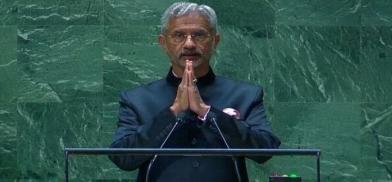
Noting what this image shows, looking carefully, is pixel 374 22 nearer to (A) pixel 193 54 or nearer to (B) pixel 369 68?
(B) pixel 369 68

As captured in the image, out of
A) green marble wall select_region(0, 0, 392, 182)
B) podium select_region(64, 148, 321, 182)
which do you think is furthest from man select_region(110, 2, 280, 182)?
green marble wall select_region(0, 0, 392, 182)

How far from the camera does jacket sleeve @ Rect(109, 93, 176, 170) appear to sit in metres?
4.05

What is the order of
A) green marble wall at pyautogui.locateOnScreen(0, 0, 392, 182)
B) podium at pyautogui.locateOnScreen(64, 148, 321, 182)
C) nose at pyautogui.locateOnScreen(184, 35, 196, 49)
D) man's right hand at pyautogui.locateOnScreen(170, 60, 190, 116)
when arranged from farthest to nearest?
1. green marble wall at pyautogui.locateOnScreen(0, 0, 392, 182)
2. nose at pyautogui.locateOnScreen(184, 35, 196, 49)
3. man's right hand at pyautogui.locateOnScreen(170, 60, 190, 116)
4. podium at pyautogui.locateOnScreen(64, 148, 321, 182)

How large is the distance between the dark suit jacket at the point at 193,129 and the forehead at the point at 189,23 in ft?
0.79

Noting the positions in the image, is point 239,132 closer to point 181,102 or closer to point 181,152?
point 181,102

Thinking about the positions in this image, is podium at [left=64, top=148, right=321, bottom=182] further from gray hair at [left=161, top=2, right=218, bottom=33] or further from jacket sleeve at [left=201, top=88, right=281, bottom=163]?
gray hair at [left=161, top=2, right=218, bottom=33]

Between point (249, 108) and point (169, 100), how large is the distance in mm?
361

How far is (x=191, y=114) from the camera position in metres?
4.08

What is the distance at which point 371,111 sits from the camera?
6988 mm

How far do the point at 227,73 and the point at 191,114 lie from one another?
2881mm

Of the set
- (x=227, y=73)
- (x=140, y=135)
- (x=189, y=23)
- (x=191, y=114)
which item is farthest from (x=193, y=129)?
(x=227, y=73)

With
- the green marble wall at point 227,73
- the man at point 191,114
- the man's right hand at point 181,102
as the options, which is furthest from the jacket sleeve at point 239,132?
the green marble wall at point 227,73

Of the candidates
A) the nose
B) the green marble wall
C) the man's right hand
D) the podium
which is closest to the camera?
the podium

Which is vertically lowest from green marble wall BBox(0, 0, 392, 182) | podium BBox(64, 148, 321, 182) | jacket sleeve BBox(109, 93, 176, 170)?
green marble wall BBox(0, 0, 392, 182)
